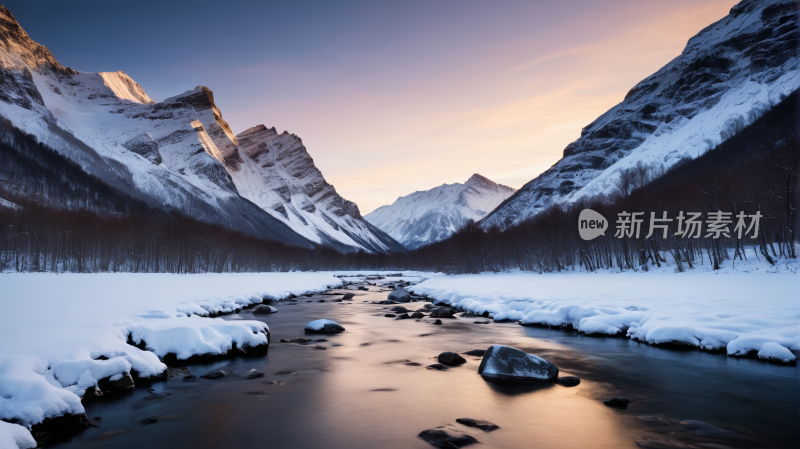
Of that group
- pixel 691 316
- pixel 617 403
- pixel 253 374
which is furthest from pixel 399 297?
pixel 617 403

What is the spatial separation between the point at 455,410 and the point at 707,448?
15.6ft

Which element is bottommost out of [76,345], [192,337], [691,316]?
[192,337]

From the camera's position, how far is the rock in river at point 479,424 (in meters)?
8.25

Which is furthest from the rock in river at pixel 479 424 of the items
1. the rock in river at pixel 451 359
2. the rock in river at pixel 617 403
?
the rock in river at pixel 451 359

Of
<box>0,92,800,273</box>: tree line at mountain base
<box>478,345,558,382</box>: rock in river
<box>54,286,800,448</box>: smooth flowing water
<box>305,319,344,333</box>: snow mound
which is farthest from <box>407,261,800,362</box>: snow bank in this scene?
<box>0,92,800,273</box>: tree line at mountain base

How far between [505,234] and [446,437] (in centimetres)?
9770

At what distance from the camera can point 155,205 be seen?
187375mm

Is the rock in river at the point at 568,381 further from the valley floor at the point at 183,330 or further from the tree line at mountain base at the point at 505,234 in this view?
the tree line at mountain base at the point at 505,234

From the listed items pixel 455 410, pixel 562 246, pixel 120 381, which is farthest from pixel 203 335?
pixel 562 246

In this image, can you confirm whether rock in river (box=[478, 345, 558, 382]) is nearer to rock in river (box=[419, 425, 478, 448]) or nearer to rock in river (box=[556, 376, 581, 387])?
rock in river (box=[556, 376, 581, 387])

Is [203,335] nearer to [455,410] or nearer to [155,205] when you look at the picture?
[455,410]

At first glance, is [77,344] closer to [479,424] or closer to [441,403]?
[441,403]

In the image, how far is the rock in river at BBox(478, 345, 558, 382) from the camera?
1164 cm

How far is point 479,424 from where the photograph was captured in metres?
8.39
